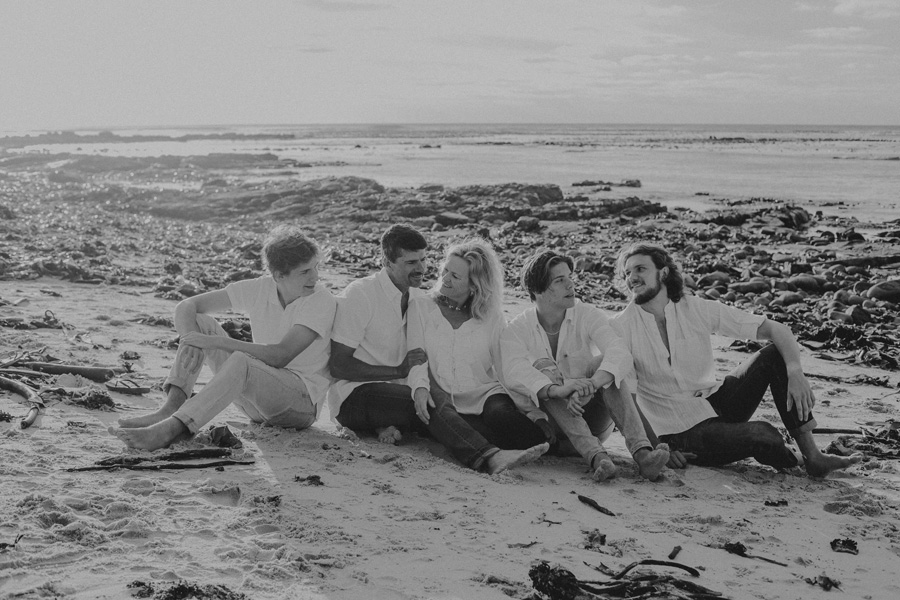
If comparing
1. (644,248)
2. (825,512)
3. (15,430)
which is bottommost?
→ (825,512)

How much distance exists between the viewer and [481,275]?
5.45 meters

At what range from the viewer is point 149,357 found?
693cm

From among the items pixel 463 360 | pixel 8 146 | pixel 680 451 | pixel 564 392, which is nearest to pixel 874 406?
pixel 680 451

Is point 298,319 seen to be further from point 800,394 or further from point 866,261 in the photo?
point 866,261

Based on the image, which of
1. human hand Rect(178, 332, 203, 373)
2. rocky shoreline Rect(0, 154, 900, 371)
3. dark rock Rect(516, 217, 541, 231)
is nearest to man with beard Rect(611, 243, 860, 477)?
human hand Rect(178, 332, 203, 373)

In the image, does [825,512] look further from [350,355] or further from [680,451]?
[350,355]

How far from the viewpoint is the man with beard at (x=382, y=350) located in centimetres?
544

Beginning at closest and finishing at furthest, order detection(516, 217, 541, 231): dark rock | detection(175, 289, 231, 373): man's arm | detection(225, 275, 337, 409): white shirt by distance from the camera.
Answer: detection(175, 289, 231, 373): man's arm → detection(225, 275, 337, 409): white shirt → detection(516, 217, 541, 231): dark rock

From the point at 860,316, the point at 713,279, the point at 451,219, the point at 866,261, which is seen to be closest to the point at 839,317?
the point at 860,316

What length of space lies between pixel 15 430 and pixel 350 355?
2.05 metres

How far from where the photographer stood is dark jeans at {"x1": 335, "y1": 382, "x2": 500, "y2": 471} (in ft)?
16.7

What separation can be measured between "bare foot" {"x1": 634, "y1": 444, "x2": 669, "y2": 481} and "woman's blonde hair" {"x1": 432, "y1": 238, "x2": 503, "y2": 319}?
137cm

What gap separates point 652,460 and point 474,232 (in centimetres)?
1280

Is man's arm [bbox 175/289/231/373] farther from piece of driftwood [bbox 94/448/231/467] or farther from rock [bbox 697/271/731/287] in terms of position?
rock [bbox 697/271/731/287]
